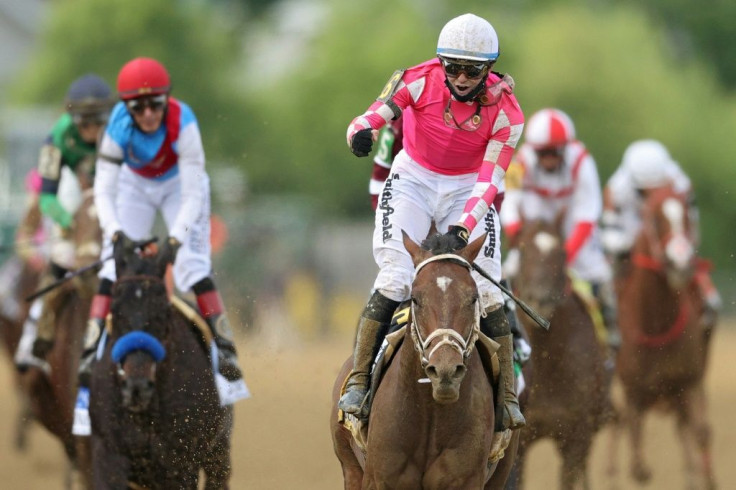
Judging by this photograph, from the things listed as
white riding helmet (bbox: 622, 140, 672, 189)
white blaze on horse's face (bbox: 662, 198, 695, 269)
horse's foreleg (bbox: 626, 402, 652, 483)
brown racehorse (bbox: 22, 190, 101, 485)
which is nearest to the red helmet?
brown racehorse (bbox: 22, 190, 101, 485)

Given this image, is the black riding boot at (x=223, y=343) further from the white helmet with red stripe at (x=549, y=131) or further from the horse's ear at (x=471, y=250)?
the white helmet with red stripe at (x=549, y=131)

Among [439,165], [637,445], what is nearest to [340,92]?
[637,445]

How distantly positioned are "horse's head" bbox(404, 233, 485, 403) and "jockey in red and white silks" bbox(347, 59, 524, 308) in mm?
525

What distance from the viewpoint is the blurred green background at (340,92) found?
34.2 metres

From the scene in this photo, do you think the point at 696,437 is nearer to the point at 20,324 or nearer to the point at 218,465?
the point at 218,465

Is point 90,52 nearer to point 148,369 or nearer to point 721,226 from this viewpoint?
point 721,226

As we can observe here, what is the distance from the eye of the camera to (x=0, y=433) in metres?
16.3

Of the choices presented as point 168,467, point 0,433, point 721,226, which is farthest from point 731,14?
point 168,467

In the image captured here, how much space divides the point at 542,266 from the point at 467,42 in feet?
12.1

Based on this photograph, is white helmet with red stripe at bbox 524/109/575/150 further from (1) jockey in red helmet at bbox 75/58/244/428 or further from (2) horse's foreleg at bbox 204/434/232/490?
(2) horse's foreleg at bbox 204/434/232/490

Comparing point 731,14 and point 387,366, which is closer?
point 387,366

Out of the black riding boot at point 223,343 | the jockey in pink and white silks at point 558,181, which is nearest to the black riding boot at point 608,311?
the jockey in pink and white silks at point 558,181

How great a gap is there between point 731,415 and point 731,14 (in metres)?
29.6

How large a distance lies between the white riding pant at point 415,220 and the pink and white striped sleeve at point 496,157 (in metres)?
0.27
